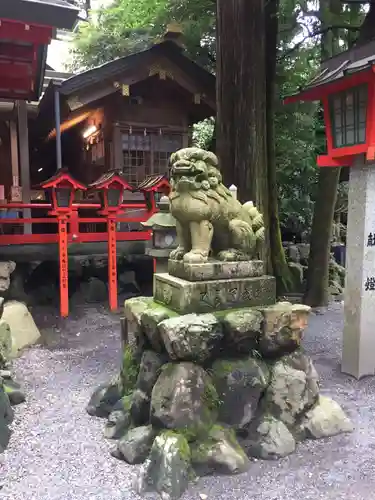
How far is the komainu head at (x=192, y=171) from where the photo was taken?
12.2ft

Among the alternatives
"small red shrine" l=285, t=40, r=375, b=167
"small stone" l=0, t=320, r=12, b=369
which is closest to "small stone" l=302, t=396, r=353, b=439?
"small red shrine" l=285, t=40, r=375, b=167

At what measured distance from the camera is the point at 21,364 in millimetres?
5766

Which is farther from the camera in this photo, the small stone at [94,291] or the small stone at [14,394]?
the small stone at [94,291]

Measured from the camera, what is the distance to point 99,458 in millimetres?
3529

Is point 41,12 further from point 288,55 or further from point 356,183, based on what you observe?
point 288,55

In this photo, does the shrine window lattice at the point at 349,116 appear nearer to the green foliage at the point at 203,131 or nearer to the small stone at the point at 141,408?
the small stone at the point at 141,408

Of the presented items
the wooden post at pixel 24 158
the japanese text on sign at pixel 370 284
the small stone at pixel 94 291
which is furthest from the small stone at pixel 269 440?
Answer: the wooden post at pixel 24 158

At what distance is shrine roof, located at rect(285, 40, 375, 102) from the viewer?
16.0 feet

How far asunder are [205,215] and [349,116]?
260 cm

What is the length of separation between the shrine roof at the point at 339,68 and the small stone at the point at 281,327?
2.73 meters

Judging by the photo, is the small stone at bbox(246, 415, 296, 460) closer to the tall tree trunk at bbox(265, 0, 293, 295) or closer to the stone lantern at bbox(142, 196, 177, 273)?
the stone lantern at bbox(142, 196, 177, 273)

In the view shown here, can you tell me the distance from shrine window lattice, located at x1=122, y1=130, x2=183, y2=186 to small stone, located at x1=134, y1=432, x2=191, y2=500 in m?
7.49

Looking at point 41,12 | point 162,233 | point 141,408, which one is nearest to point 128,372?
point 141,408

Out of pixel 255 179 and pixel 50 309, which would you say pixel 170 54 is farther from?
pixel 50 309
